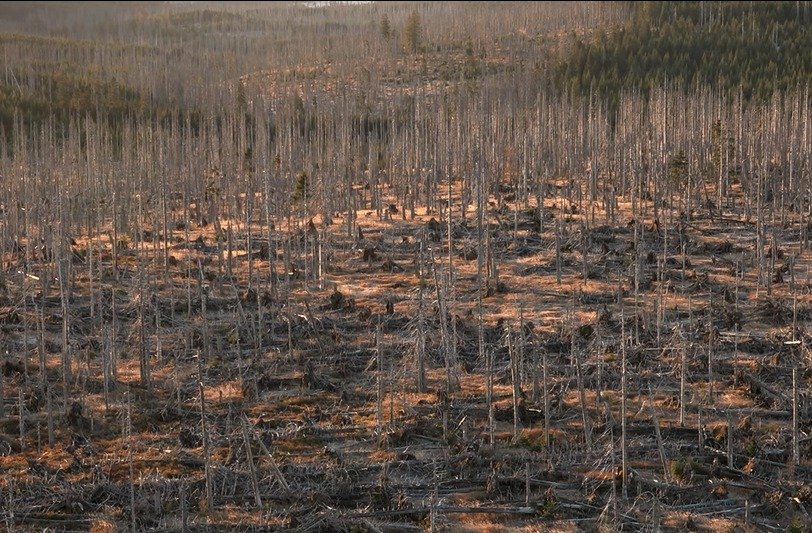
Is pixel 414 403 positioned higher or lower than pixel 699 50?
lower

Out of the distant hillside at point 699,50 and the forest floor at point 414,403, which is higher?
the distant hillside at point 699,50

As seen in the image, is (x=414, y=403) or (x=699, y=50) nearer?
(x=414, y=403)

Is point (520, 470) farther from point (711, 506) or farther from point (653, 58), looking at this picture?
point (653, 58)

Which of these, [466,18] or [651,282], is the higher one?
[466,18]

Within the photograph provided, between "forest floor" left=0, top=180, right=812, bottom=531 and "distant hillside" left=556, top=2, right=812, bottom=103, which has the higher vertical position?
"distant hillside" left=556, top=2, right=812, bottom=103

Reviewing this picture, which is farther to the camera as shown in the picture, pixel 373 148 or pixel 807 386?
pixel 373 148

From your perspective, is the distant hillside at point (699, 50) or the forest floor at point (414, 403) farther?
the distant hillside at point (699, 50)

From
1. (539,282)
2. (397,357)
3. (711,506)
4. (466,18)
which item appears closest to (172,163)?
(539,282)

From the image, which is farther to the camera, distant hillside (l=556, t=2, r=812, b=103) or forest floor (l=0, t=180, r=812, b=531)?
distant hillside (l=556, t=2, r=812, b=103)
